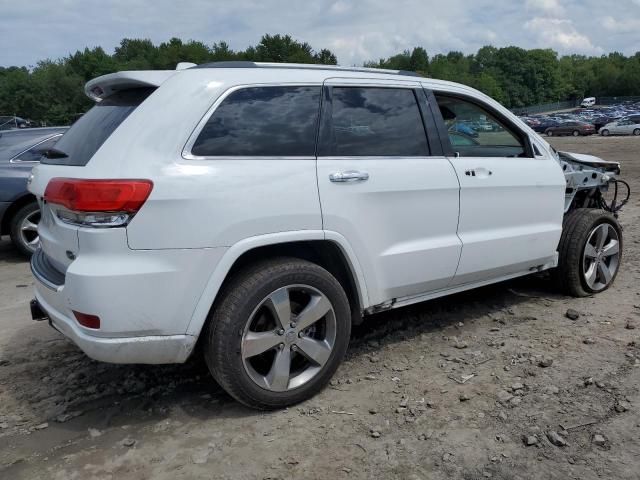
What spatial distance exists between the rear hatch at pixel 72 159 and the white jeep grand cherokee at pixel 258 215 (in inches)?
0.6

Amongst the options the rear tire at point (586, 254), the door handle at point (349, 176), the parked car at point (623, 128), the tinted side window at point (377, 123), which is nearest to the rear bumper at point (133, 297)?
the door handle at point (349, 176)

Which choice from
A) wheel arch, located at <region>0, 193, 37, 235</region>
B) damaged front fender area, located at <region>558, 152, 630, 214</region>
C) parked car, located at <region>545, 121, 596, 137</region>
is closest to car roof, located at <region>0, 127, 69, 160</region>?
wheel arch, located at <region>0, 193, 37, 235</region>

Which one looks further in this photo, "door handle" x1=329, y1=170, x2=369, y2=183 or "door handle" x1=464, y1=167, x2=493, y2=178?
"door handle" x1=464, y1=167, x2=493, y2=178

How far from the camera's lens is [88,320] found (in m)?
2.82

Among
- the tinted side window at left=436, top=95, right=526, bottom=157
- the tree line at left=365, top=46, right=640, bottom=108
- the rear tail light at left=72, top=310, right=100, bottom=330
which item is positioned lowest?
the rear tail light at left=72, top=310, right=100, bottom=330

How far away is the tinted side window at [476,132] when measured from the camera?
4.13 m

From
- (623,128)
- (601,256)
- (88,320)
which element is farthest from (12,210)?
(623,128)

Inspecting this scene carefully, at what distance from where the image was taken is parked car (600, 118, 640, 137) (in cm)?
4612

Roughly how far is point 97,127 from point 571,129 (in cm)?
5558

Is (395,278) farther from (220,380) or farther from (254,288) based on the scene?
(220,380)

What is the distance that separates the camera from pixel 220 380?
3088 millimetres

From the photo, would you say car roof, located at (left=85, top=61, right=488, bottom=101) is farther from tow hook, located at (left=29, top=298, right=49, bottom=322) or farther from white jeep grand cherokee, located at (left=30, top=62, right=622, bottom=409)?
tow hook, located at (left=29, top=298, right=49, bottom=322)

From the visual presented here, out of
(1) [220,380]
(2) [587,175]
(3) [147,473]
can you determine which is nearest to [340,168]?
(1) [220,380]

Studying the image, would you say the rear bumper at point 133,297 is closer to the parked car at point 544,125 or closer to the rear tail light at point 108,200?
the rear tail light at point 108,200
